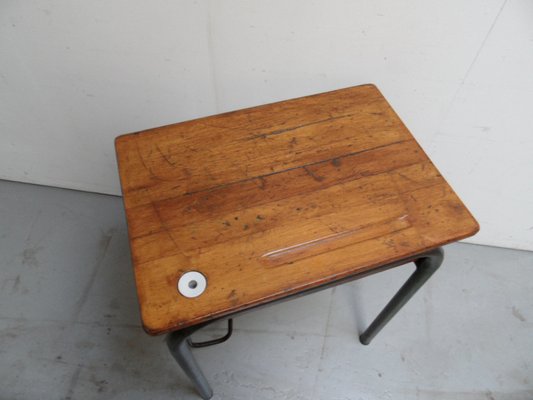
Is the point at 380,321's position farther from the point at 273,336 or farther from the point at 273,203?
the point at 273,203

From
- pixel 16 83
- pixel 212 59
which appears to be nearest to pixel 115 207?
pixel 16 83

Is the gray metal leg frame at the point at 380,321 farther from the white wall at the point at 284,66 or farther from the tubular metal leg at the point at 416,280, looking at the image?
the white wall at the point at 284,66

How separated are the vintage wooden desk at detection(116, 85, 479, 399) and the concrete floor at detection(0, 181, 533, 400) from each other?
0.37 metres

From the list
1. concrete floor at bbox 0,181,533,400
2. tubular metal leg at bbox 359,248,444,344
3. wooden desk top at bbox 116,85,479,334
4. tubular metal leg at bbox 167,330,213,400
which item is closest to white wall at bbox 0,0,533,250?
wooden desk top at bbox 116,85,479,334

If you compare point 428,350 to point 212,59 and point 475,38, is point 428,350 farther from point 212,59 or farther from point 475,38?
point 212,59

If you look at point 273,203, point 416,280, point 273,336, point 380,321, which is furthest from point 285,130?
point 273,336

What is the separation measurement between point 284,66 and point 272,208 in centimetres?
54

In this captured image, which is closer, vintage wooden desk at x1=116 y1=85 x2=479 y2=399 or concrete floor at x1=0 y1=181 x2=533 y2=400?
vintage wooden desk at x1=116 y1=85 x2=479 y2=399

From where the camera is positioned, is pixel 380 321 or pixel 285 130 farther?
pixel 380 321

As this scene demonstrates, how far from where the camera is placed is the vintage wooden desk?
0.67 metres

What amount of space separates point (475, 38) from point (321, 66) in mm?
419

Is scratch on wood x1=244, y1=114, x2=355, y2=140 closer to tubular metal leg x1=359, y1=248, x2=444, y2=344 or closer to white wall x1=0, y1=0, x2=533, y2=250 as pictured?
white wall x1=0, y1=0, x2=533, y2=250

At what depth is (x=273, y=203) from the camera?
2.57 ft

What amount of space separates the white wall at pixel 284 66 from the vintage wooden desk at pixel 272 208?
0.19 meters
